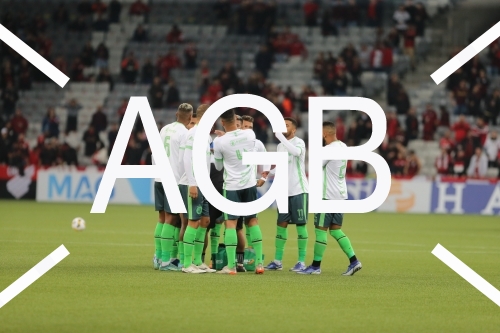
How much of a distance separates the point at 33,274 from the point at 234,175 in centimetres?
305

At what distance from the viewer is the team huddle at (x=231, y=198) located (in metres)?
14.0

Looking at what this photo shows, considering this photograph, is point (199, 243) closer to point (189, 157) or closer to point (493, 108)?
point (189, 157)

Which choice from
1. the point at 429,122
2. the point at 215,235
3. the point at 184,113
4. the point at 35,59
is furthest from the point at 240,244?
the point at 429,122

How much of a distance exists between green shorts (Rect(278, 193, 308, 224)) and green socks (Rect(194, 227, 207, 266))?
118 cm

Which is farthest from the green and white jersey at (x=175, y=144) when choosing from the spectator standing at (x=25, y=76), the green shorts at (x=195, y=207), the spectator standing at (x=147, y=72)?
the spectator standing at (x=25, y=76)

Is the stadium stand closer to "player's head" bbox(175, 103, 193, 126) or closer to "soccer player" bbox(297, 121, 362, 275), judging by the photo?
"soccer player" bbox(297, 121, 362, 275)

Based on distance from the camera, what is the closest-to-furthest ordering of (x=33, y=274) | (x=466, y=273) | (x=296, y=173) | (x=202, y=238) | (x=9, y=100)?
(x=33, y=274) → (x=202, y=238) → (x=296, y=173) → (x=466, y=273) → (x=9, y=100)

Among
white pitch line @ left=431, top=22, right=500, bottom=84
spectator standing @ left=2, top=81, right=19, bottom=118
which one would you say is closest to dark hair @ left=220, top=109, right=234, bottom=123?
white pitch line @ left=431, top=22, right=500, bottom=84

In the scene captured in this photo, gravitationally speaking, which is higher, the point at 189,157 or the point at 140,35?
the point at 140,35

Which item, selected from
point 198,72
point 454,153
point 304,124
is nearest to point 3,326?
point 454,153

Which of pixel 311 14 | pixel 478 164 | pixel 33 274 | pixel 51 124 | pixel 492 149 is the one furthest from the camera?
pixel 311 14

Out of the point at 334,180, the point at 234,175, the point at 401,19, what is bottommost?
the point at 334,180

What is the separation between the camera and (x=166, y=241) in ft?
47.3

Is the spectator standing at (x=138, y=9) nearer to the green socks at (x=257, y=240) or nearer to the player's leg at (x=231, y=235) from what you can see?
the player's leg at (x=231, y=235)
